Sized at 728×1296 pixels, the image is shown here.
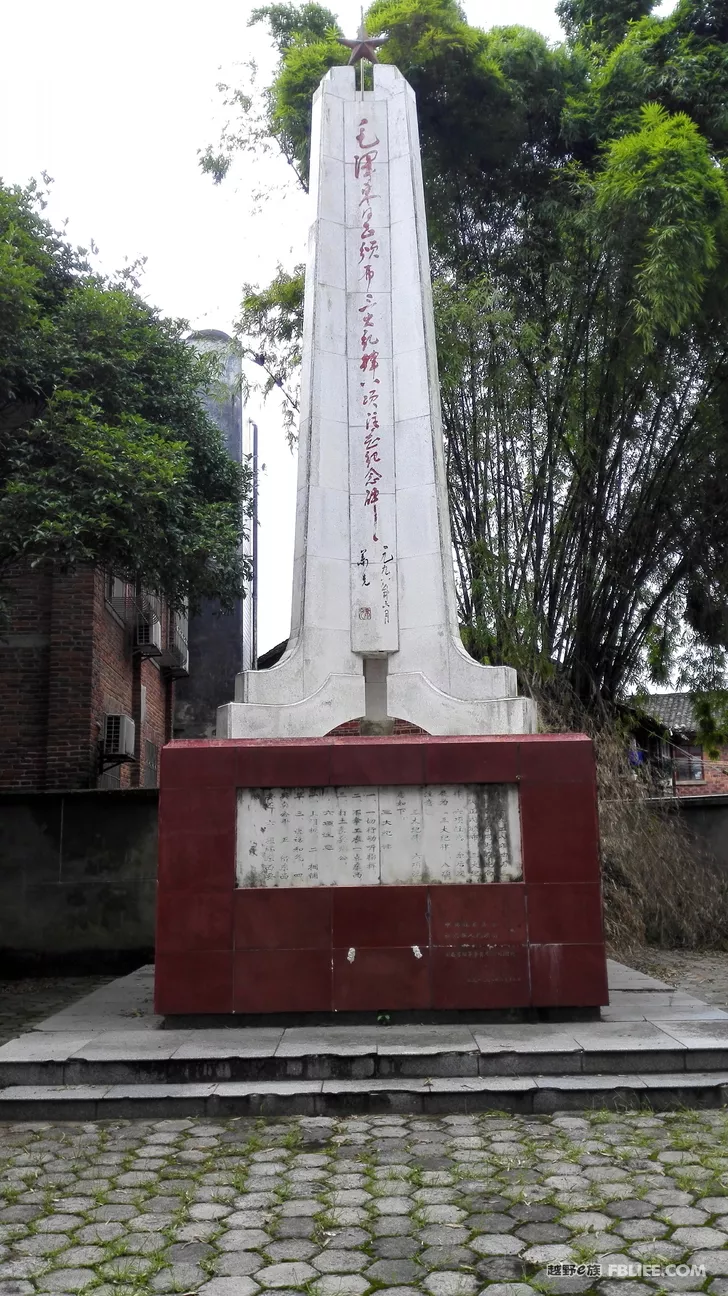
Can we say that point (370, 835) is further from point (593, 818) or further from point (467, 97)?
point (467, 97)

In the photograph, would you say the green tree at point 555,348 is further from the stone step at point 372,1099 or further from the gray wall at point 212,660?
the stone step at point 372,1099

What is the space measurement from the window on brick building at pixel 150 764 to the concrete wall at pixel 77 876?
2852mm

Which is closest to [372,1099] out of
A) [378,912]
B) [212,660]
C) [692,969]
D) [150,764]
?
[378,912]

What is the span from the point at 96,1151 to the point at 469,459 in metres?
7.69

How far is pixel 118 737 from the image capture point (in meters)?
10.4

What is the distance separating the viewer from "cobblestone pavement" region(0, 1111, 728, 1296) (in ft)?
9.32

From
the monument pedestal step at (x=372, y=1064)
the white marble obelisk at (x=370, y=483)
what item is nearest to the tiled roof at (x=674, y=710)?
the white marble obelisk at (x=370, y=483)

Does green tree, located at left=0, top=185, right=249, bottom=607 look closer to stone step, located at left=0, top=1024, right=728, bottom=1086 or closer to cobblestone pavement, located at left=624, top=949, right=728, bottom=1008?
stone step, located at left=0, top=1024, right=728, bottom=1086

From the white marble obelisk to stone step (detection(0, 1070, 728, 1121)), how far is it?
7.02 ft

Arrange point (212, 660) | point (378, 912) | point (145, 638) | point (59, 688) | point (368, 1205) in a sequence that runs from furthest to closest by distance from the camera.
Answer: point (212, 660) < point (145, 638) < point (59, 688) < point (378, 912) < point (368, 1205)

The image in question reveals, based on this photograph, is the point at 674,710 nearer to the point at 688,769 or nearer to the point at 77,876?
the point at 688,769

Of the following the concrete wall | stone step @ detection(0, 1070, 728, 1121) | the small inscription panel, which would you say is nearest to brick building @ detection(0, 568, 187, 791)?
the concrete wall

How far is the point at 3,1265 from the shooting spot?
295 cm

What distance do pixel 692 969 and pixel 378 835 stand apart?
173 inches
